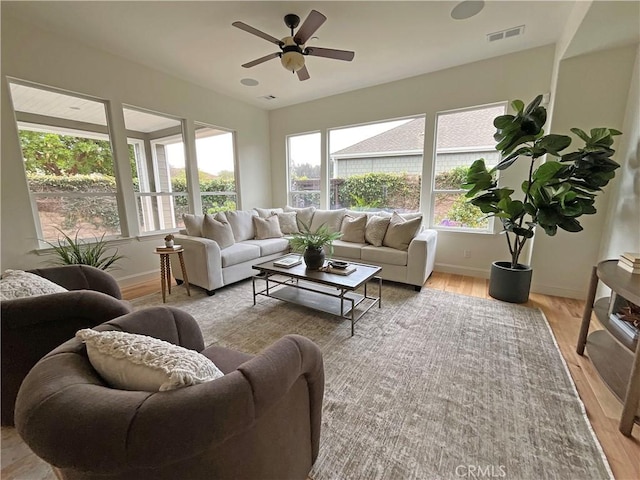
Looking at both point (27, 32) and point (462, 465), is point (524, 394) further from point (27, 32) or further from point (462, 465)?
point (27, 32)

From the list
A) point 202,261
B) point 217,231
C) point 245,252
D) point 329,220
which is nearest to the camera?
point 202,261

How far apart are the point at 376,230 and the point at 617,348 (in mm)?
2386

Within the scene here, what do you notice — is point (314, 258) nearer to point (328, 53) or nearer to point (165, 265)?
point (165, 265)

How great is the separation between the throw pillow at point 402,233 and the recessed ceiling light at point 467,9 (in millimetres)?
2049

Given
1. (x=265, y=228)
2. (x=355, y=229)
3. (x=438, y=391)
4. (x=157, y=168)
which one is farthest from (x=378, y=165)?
(x=438, y=391)

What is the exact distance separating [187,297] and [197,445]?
9.45 ft

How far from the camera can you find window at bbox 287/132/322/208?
16.8ft

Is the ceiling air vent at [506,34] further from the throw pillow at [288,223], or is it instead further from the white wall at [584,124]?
the throw pillow at [288,223]

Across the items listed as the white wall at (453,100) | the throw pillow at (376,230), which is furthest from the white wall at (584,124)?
the throw pillow at (376,230)

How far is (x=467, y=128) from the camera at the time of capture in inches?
147

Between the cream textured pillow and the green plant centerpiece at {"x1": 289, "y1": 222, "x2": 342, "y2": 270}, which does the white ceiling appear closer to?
the green plant centerpiece at {"x1": 289, "y1": 222, "x2": 342, "y2": 270}

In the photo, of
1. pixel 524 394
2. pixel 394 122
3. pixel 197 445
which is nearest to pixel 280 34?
pixel 394 122

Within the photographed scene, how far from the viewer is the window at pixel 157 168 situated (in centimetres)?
375

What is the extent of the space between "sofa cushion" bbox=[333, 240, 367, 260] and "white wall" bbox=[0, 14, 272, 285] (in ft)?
8.47
